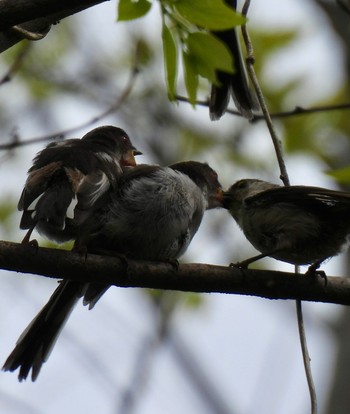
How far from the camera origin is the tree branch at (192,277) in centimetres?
339

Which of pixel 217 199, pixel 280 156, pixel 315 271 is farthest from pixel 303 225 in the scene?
pixel 217 199

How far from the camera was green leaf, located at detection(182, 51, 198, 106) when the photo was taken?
9.58 feet

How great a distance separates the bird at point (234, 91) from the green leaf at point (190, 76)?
1256mm

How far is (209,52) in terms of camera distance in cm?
284

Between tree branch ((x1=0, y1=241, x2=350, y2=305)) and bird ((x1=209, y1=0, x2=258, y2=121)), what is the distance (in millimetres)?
1016

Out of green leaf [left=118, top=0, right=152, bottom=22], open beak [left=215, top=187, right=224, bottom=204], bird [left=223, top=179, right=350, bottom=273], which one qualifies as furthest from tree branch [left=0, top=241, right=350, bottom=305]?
open beak [left=215, top=187, right=224, bottom=204]

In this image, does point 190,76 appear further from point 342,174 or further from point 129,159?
point 129,159

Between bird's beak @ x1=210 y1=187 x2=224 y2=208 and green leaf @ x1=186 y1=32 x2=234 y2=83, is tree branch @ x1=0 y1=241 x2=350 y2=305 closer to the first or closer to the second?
green leaf @ x1=186 y1=32 x2=234 y2=83

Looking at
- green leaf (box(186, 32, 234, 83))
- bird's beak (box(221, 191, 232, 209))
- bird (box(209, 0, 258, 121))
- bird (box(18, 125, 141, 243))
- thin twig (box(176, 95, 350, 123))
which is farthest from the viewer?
bird's beak (box(221, 191, 232, 209))

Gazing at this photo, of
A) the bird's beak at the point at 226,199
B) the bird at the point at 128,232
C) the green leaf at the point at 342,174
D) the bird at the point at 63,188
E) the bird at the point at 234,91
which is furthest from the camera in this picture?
the bird's beak at the point at 226,199

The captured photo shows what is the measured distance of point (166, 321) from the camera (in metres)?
9.19

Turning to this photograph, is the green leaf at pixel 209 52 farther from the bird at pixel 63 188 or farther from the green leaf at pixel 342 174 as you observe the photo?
the bird at pixel 63 188

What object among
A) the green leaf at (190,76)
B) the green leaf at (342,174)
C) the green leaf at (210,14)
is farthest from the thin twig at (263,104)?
the green leaf at (210,14)

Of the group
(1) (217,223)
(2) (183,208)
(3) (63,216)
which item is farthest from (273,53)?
(3) (63,216)
